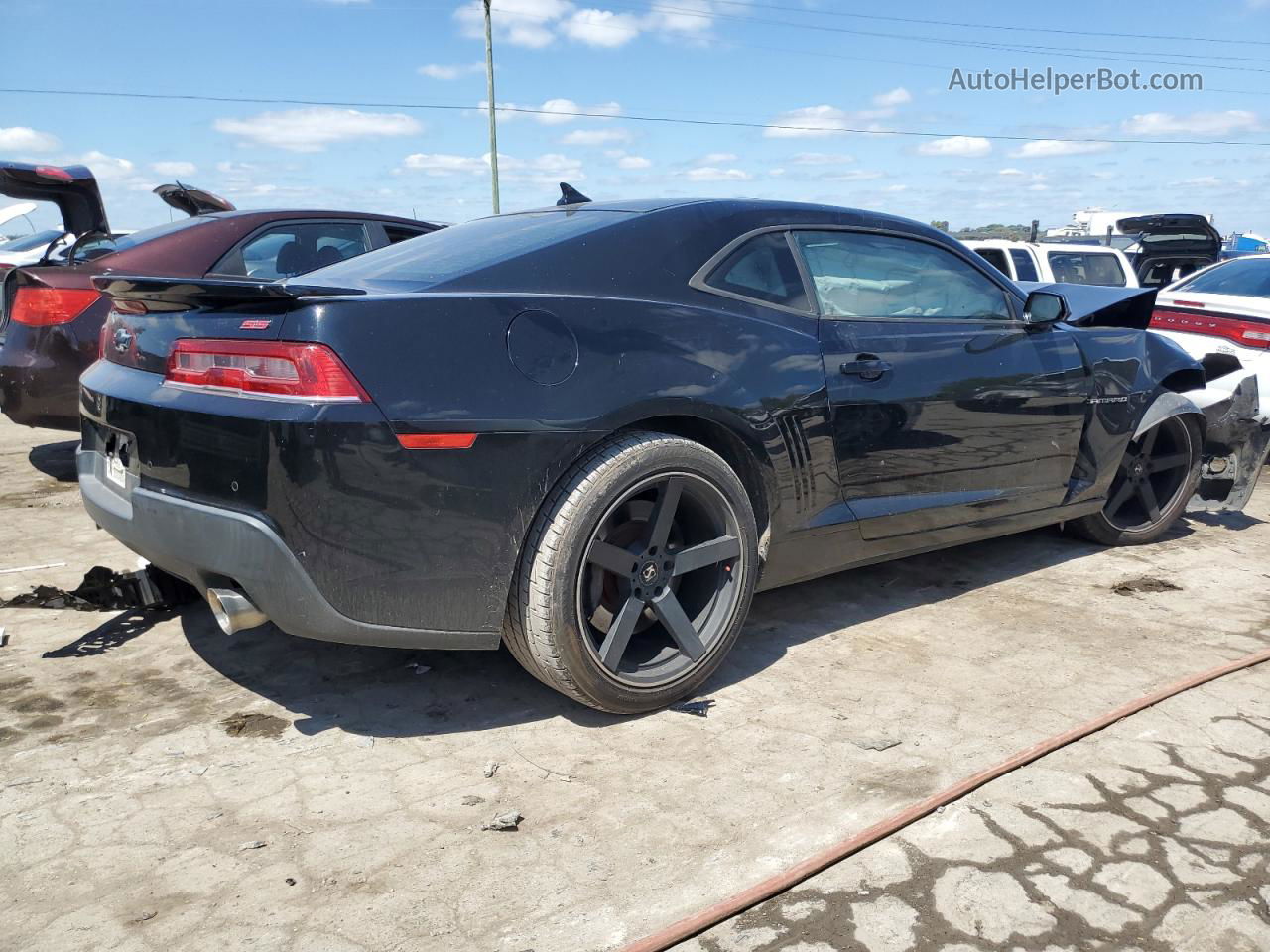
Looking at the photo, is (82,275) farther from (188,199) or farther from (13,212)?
(13,212)

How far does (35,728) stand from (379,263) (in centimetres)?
164

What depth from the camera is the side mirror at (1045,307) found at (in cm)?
392

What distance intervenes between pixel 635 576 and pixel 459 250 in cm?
113

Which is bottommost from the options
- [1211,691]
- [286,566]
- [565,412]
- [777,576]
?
[1211,691]

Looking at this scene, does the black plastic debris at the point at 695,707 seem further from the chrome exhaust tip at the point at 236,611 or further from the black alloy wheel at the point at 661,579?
the chrome exhaust tip at the point at 236,611

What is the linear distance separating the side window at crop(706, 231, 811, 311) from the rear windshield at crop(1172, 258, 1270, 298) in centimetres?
540

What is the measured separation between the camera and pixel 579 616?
8.87 feet

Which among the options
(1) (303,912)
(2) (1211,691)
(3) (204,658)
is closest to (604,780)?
(1) (303,912)

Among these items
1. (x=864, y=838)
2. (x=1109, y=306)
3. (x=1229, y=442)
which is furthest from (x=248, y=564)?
(x=1229, y=442)

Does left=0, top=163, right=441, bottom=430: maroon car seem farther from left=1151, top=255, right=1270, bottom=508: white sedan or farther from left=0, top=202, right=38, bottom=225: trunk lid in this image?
left=0, top=202, right=38, bottom=225: trunk lid

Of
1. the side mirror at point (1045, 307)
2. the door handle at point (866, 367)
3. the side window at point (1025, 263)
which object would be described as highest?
the side window at point (1025, 263)

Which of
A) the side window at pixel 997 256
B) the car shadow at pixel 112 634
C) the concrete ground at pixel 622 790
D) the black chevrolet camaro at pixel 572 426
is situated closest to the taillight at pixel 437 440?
the black chevrolet camaro at pixel 572 426

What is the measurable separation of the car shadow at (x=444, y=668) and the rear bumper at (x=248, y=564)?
40 centimetres

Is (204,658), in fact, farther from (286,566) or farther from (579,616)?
(579,616)
